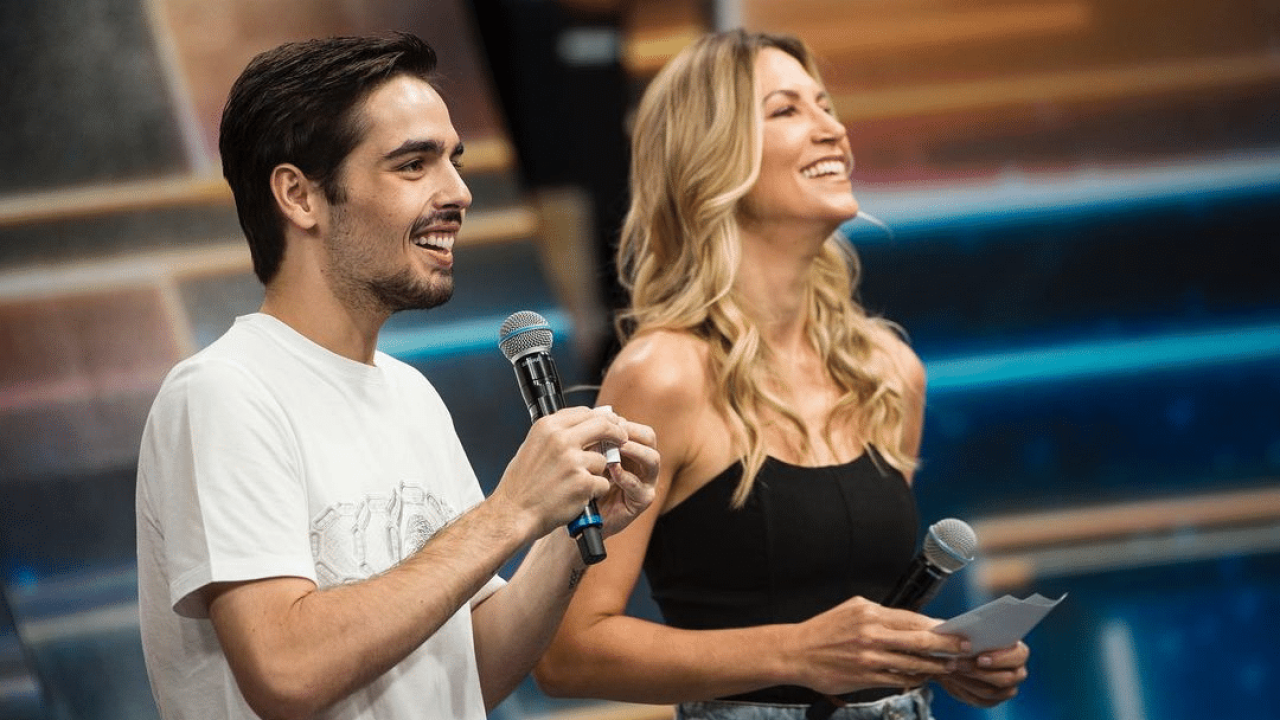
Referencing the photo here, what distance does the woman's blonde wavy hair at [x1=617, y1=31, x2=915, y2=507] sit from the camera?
2.11m

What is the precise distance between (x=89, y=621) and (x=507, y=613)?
28.3 inches

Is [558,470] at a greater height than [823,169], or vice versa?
[823,169]

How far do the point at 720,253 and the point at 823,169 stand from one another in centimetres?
21

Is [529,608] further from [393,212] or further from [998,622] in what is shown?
[998,622]

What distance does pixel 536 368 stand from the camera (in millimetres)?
1462

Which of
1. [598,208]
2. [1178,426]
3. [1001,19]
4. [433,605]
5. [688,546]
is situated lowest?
[1178,426]

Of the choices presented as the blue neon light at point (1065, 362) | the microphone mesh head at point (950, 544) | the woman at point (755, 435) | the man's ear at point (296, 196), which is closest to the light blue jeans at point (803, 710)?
the woman at point (755, 435)

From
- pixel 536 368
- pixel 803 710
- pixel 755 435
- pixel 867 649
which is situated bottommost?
pixel 803 710

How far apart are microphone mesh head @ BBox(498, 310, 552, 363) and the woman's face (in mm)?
784

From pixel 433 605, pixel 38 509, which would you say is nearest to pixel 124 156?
pixel 38 509

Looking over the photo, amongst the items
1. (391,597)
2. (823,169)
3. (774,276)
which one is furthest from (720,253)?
(391,597)

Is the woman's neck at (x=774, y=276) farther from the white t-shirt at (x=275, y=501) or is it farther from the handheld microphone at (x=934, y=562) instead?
the white t-shirt at (x=275, y=501)

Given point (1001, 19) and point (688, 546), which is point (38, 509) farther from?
point (1001, 19)

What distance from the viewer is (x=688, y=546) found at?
203 centimetres
